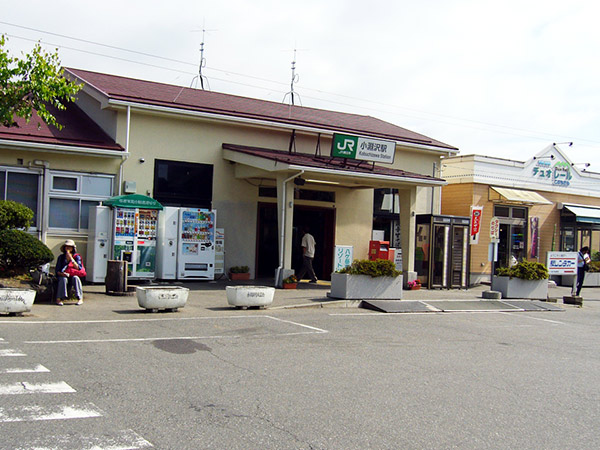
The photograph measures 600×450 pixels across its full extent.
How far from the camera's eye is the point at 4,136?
16.6 meters

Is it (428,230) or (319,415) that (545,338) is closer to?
(319,415)

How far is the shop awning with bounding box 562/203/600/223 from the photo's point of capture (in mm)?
28750

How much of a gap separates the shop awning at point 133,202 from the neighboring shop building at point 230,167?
43.9 inches

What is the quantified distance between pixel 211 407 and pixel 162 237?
41.7ft

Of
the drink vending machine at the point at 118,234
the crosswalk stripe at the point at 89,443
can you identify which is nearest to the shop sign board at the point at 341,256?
the drink vending machine at the point at 118,234

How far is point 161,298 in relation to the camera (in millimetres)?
13328

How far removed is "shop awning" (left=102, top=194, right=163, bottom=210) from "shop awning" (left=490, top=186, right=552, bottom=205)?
14.7 metres

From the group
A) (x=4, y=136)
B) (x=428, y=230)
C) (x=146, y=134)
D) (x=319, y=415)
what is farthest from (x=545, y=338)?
(x=4, y=136)

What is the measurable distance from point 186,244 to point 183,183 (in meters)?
2.00

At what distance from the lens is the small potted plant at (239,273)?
67.2ft

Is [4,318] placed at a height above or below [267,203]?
below

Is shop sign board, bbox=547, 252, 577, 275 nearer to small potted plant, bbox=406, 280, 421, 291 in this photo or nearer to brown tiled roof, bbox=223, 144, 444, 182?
small potted plant, bbox=406, 280, 421, 291

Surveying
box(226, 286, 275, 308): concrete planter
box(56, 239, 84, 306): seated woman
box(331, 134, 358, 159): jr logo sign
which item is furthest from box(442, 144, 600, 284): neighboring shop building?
box(56, 239, 84, 306): seated woman

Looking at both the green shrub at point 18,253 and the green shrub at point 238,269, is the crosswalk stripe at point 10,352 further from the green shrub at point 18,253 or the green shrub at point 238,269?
the green shrub at point 238,269
